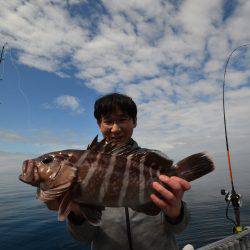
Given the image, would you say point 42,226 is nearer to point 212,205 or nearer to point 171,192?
point 212,205

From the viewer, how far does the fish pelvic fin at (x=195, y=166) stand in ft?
11.6

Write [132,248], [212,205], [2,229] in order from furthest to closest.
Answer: [212,205] < [2,229] < [132,248]

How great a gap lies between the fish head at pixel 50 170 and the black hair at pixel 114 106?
6.90 ft

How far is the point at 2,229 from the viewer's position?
2628 cm

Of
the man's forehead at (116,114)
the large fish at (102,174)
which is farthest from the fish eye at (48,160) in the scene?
the man's forehead at (116,114)

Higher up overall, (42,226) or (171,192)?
(171,192)

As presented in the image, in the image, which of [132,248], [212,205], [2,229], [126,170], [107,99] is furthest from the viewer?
[212,205]

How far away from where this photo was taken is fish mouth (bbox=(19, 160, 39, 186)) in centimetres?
362

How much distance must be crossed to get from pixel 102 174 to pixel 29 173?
96 centimetres

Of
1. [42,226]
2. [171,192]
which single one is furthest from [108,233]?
[42,226]

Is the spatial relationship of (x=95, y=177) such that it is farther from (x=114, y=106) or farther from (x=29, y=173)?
(x=114, y=106)

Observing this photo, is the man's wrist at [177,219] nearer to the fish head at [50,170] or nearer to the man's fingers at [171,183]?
the man's fingers at [171,183]

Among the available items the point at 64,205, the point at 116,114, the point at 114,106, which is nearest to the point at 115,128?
the point at 116,114

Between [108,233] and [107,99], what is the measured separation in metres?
2.60
